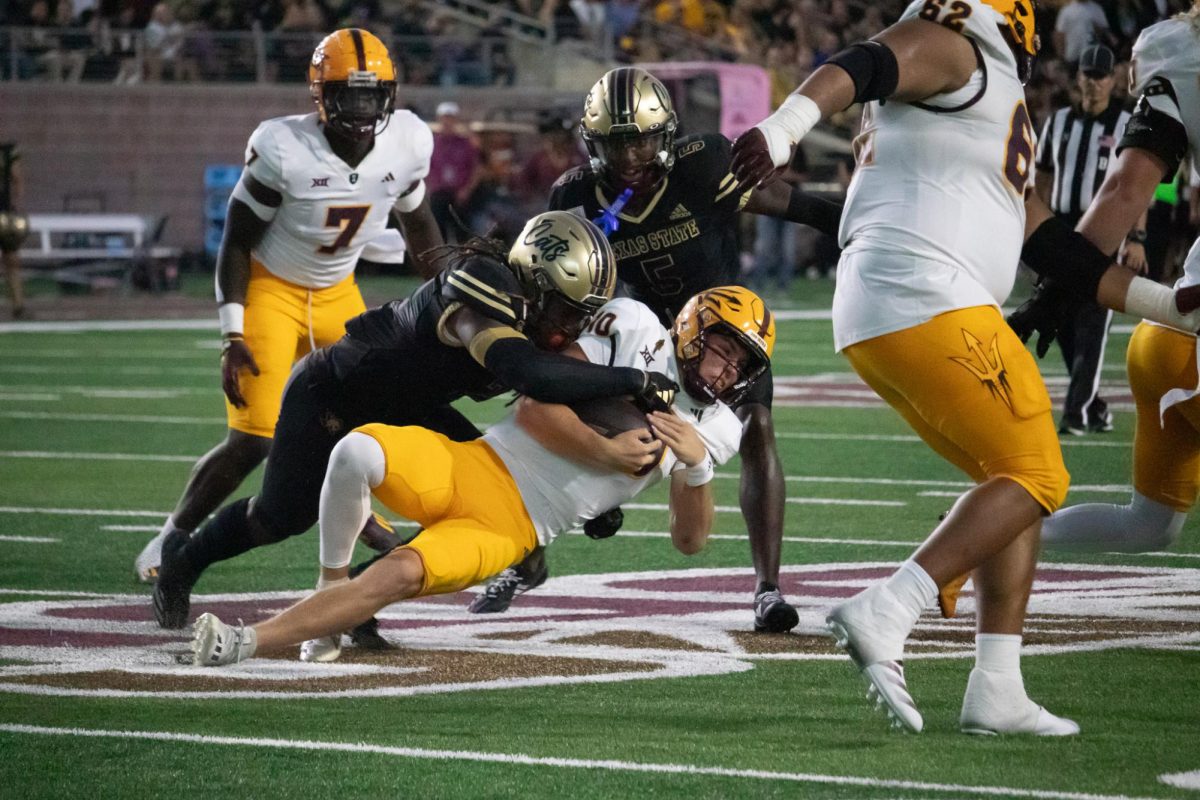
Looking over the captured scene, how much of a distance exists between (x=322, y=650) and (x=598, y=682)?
835 millimetres

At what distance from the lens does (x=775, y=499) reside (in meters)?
6.13

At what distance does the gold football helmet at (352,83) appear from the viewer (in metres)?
6.78

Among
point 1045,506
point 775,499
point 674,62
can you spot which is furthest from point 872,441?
point 674,62

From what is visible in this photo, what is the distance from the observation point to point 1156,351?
5473 millimetres

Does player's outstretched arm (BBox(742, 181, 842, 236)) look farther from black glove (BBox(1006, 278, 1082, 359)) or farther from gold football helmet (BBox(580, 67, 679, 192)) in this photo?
black glove (BBox(1006, 278, 1082, 359))

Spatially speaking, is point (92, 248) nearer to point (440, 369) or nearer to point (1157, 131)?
point (440, 369)

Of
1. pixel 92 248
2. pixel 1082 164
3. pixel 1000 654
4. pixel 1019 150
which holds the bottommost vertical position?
pixel 92 248

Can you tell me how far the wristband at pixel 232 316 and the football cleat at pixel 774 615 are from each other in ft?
6.76

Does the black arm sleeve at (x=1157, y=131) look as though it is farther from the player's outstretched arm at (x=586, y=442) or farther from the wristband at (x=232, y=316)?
the wristband at (x=232, y=316)

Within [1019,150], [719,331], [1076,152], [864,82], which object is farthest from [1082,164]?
[864,82]

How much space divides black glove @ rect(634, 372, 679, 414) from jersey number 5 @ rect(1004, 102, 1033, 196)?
0.96m

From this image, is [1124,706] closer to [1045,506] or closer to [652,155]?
[1045,506]

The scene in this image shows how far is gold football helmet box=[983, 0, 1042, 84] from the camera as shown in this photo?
461 centimetres

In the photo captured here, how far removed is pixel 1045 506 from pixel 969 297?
49 cm
